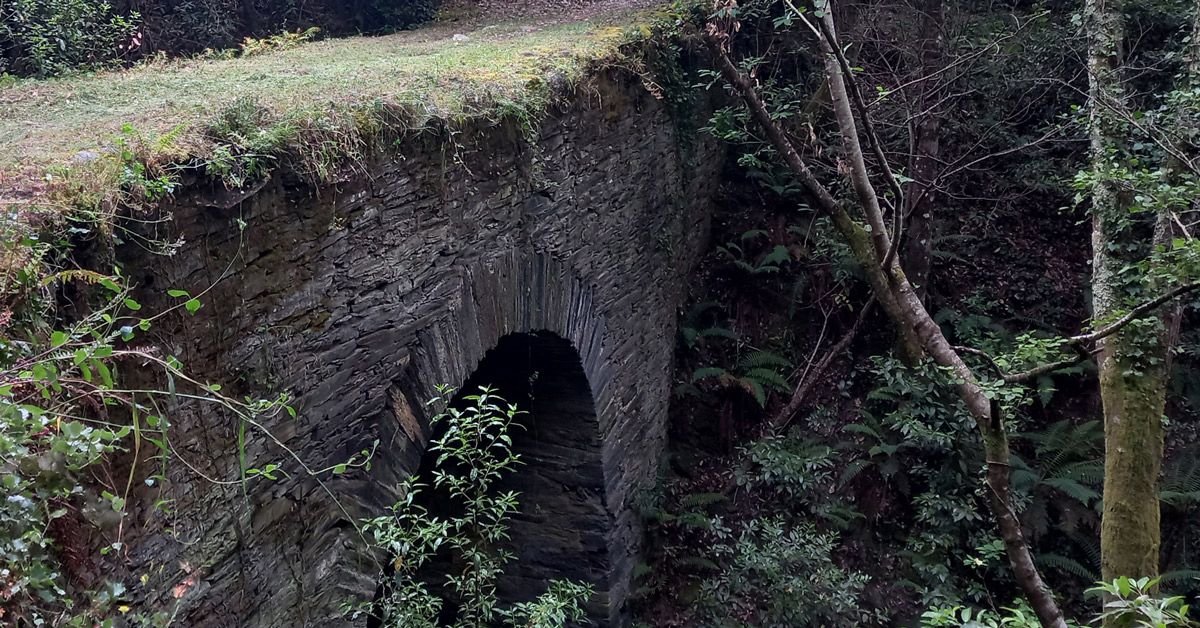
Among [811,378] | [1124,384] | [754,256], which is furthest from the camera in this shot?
[754,256]

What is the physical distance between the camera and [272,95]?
12.4ft

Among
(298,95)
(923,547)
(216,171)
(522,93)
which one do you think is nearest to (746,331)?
(923,547)

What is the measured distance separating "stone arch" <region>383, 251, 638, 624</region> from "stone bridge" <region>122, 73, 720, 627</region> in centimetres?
2

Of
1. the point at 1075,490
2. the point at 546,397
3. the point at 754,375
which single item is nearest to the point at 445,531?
the point at 546,397

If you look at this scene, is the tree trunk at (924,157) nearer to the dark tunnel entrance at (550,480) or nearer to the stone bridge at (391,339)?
the stone bridge at (391,339)

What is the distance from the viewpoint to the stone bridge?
2.80 meters

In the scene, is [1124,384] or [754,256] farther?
[754,256]

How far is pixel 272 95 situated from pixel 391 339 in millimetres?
1333

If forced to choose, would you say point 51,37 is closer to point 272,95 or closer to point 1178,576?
point 272,95

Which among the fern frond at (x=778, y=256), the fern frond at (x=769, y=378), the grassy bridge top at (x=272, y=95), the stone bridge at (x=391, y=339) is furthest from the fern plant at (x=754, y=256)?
the grassy bridge top at (x=272, y=95)

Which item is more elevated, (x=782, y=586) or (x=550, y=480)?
(x=550, y=480)

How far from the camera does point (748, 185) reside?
9250 mm

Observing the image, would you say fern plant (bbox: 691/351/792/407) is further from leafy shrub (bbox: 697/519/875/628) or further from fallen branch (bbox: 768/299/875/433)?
leafy shrub (bbox: 697/519/875/628)

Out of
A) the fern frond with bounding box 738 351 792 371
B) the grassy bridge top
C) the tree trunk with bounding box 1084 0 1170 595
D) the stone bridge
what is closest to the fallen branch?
the fern frond with bounding box 738 351 792 371
